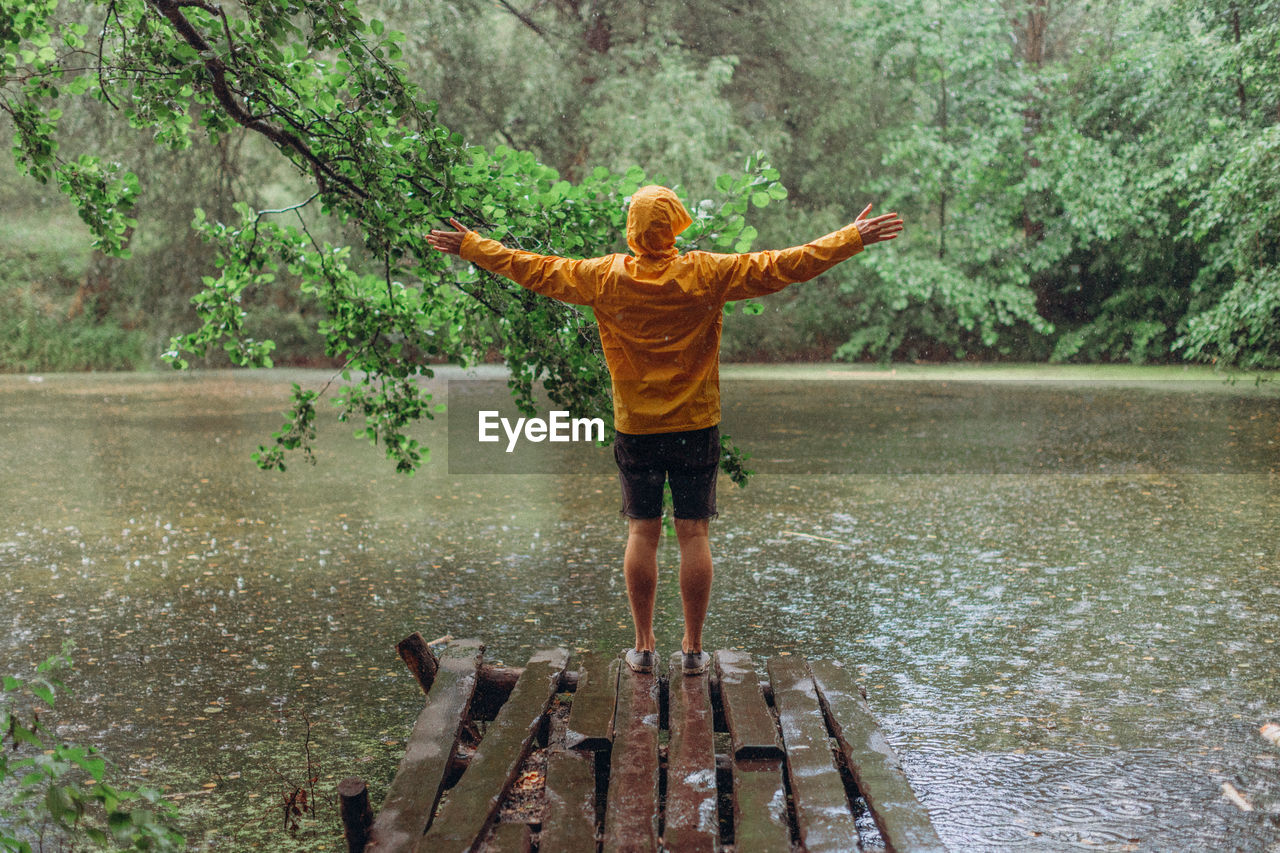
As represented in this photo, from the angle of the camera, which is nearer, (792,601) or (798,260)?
(798,260)

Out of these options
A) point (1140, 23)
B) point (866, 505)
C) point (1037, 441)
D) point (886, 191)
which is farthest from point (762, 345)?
point (866, 505)

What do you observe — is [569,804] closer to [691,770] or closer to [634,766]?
[634,766]

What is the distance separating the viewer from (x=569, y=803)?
120 inches

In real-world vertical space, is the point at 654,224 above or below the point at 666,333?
above

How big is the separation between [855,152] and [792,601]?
21.4m

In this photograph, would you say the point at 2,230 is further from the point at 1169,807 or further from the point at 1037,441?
the point at 1169,807

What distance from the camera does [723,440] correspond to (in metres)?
4.73

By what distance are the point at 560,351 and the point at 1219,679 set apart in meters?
3.08

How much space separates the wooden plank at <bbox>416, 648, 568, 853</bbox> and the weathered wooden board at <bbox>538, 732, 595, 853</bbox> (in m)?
0.12

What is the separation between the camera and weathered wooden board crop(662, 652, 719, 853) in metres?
2.81

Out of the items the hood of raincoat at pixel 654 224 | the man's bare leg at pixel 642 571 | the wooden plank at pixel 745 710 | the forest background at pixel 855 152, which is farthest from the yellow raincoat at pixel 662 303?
the forest background at pixel 855 152

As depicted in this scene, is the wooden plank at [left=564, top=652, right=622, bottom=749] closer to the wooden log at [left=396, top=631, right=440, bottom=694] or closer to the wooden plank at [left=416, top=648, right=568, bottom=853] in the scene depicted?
the wooden plank at [left=416, top=648, right=568, bottom=853]

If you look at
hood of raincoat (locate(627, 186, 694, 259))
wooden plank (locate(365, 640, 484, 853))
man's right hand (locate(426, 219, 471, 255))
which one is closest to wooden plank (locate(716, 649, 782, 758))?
wooden plank (locate(365, 640, 484, 853))

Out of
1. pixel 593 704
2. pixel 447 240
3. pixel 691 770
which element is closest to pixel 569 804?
pixel 691 770
